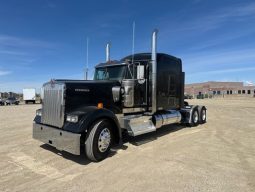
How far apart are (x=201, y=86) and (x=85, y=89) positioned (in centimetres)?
11468

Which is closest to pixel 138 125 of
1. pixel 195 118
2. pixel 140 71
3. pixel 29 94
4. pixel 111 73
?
pixel 140 71

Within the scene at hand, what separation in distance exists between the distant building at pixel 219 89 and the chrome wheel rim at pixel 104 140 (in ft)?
325

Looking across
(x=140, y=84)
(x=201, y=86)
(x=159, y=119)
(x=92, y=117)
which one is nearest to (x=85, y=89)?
(x=92, y=117)

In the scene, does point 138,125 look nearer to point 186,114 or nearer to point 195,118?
point 186,114

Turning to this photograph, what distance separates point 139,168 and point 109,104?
2326 millimetres

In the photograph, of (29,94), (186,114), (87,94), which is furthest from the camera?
(29,94)

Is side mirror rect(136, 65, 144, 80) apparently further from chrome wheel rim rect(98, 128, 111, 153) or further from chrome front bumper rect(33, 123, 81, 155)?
chrome front bumper rect(33, 123, 81, 155)

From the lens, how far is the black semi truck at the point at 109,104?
5453mm

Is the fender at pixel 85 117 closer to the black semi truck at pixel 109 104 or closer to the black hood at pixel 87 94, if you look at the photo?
the black semi truck at pixel 109 104

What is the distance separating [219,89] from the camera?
352ft

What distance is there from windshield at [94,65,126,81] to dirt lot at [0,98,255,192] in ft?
7.22

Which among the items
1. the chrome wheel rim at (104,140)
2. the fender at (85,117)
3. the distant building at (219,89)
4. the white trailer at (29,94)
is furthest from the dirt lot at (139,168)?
the distant building at (219,89)

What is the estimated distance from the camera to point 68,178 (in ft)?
14.8

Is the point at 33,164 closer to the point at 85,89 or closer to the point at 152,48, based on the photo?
the point at 85,89
